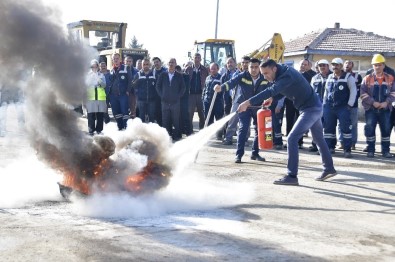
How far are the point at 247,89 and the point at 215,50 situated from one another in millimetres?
13253

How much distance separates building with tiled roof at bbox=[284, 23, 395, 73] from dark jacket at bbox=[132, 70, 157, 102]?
1792 cm

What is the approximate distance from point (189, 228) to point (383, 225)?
2.23 metres

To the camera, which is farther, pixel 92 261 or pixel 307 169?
pixel 307 169

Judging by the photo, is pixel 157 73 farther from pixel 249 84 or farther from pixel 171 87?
pixel 249 84

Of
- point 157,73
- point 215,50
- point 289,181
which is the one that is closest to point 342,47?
point 215,50

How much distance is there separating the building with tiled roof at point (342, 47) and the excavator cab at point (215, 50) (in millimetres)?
8104

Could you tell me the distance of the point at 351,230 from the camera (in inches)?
247

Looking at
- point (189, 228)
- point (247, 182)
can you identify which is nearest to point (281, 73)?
point (247, 182)

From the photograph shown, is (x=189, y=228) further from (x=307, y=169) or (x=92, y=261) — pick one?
(x=307, y=169)

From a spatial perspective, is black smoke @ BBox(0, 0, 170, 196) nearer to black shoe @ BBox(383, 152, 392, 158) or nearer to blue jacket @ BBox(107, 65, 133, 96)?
black shoe @ BBox(383, 152, 392, 158)

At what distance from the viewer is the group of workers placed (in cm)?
901

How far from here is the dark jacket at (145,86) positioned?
15.2 meters

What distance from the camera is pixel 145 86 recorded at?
15242 mm

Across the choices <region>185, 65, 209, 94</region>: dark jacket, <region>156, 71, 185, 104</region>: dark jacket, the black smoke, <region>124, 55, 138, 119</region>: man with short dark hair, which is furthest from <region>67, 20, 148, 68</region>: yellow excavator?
the black smoke
